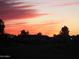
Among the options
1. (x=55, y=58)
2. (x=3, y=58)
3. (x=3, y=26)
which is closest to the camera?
(x=3, y=58)

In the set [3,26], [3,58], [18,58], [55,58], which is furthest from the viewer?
[3,26]

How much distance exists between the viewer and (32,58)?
149 ft

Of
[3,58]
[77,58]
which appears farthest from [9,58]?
[77,58]

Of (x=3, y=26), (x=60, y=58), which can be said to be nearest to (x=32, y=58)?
(x=60, y=58)

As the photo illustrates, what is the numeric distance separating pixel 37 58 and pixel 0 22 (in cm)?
12140

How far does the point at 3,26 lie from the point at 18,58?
121616 mm

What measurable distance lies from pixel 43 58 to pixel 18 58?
4.52 m

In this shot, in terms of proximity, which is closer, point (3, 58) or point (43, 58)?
point (3, 58)

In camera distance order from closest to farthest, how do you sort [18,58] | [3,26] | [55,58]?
[18,58] < [55,58] < [3,26]

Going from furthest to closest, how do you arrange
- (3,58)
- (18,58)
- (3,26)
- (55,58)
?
(3,26), (55,58), (18,58), (3,58)

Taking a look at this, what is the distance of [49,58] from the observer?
46438mm

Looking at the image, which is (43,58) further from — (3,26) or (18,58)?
(3,26)

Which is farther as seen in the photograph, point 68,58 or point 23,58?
point 68,58

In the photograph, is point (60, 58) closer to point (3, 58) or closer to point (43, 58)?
point (43, 58)
